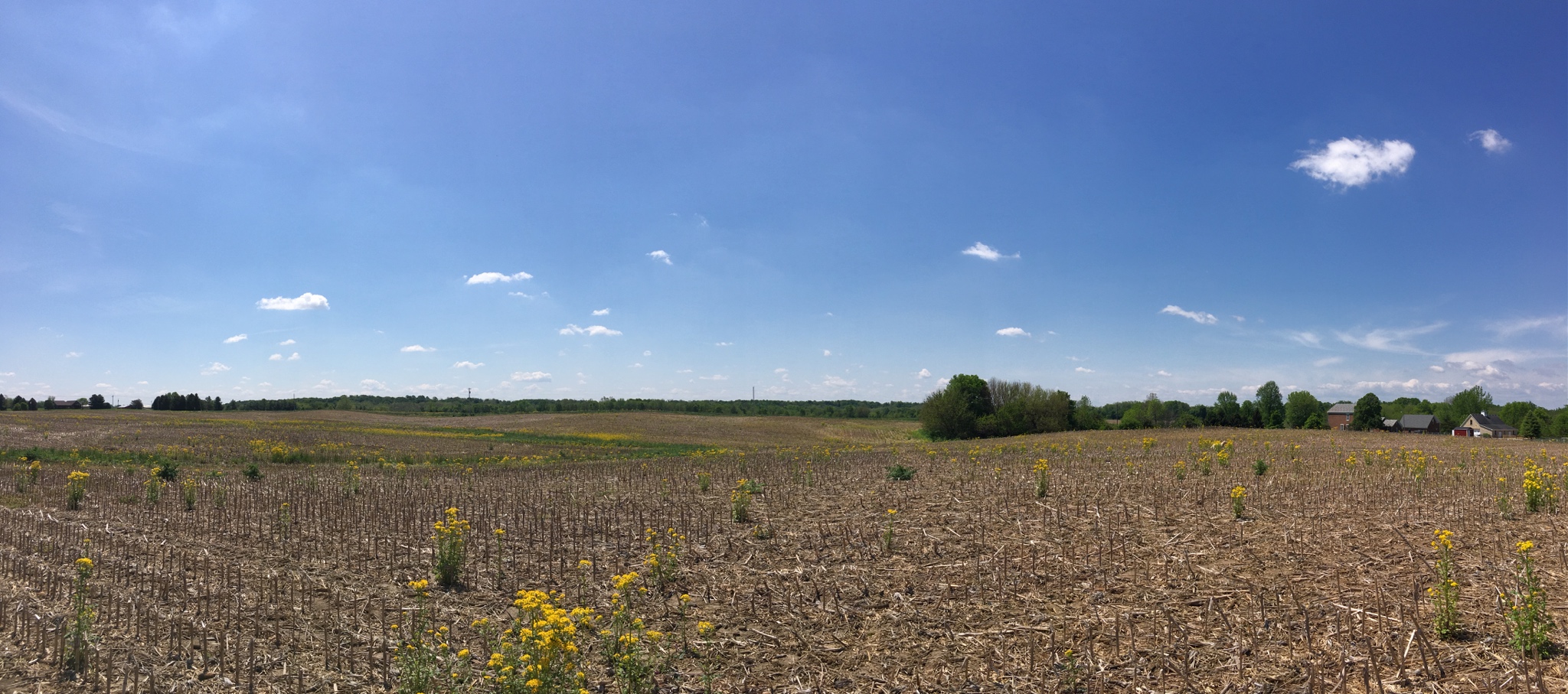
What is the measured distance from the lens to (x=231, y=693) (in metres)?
6.14

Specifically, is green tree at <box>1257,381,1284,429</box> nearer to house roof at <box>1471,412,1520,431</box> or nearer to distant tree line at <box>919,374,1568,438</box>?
distant tree line at <box>919,374,1568,438</box>

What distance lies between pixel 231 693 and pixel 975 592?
7.04m

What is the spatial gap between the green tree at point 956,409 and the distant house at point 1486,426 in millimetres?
57134

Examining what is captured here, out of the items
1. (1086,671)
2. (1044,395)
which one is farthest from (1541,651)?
(1044,395)

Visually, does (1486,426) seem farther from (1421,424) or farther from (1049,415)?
(1049,415)

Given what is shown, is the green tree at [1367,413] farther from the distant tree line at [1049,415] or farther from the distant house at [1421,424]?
the distant house at [1421,424]

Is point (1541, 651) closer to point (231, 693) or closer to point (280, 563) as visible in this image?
point (231, 693)

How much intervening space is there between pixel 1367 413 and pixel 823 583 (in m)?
101

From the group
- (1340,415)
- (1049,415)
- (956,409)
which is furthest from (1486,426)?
(956,409)

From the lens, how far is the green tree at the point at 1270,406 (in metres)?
79.9

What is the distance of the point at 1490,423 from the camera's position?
8719cm

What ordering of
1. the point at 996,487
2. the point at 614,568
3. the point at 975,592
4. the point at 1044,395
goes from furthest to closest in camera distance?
the point at 1044,395 → the point at 996,487 → the point at 614,568 → the point at 975,592

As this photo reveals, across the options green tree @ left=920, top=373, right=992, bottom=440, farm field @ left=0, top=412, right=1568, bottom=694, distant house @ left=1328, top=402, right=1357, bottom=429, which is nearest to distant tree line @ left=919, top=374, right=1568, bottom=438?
green tree @ left=920, top=373, right=992, bottom=440

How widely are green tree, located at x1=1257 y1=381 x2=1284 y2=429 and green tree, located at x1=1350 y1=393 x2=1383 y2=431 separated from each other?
7.25 m
